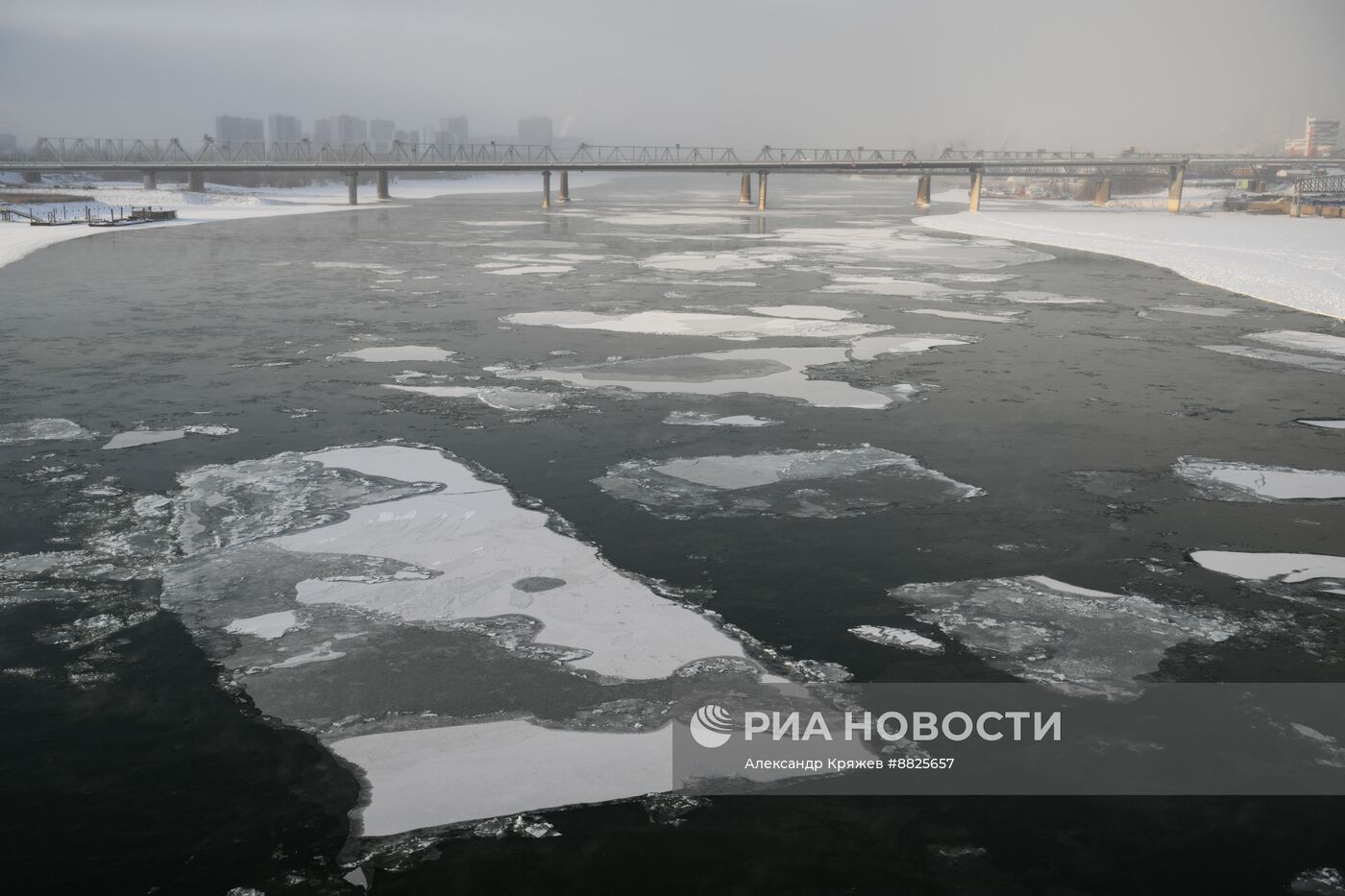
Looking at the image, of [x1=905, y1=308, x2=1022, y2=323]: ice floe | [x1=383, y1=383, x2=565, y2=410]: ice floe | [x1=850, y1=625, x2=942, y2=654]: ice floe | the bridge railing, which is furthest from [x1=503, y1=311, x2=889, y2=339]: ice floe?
the bridge railing

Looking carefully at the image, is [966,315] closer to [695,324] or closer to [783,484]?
[695,324]

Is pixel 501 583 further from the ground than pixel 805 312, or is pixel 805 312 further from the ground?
pixel 805 312

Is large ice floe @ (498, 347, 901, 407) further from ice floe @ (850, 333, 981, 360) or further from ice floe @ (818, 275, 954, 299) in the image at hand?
ice floe @ (818, 275, 954, 299)

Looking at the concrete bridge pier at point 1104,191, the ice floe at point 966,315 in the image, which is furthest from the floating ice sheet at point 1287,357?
the concrete bridge pier at point 1104,191

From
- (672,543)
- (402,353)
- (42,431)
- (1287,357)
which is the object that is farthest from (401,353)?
(1287,357)

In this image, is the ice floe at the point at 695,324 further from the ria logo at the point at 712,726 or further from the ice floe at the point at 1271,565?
the ria logo at the point at 712,726

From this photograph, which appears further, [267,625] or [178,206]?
[178,206]

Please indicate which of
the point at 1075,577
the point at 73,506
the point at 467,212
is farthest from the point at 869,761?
the point at 467,212

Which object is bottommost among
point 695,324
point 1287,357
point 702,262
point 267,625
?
point 267,625
